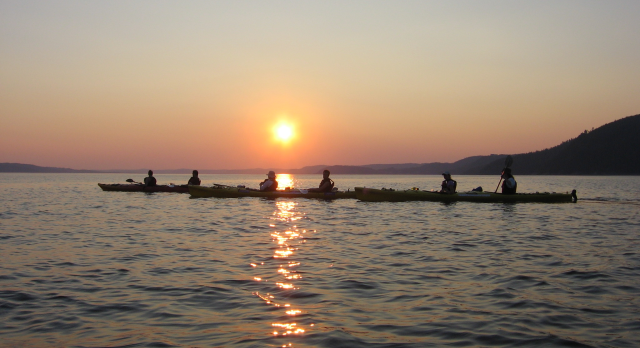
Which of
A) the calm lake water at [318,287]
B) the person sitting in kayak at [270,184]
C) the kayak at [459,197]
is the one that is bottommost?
the calm lake water at [318,287]

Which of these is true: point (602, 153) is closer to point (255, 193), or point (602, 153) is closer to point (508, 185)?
point (508, 185)

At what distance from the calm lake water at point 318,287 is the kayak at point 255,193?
1181 centimetres

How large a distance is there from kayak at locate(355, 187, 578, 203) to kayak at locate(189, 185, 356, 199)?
1.22 m

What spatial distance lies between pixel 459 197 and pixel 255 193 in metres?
11.4

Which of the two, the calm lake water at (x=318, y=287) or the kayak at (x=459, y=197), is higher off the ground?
the kayak at (x=459, y=197)

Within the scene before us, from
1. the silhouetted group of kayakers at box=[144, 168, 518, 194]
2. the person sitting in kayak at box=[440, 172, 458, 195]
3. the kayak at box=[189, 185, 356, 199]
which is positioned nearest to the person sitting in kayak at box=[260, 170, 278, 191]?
the silhouetted group of kayakers at box=[144, 168, 518, 194]

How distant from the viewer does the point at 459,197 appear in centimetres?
2588

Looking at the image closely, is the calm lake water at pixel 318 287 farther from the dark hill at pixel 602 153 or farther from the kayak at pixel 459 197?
the dark hill at pixel 602 153

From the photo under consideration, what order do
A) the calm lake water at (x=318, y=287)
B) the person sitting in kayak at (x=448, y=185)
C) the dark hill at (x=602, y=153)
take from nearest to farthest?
the calm lake water at (x=318, y=287)
the person sitting in kayak at (x=448, y=185)
the dark hill at (x=602, y=153)

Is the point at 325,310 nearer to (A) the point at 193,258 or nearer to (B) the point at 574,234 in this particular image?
(A) the point at 193,258

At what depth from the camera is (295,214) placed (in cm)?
2108

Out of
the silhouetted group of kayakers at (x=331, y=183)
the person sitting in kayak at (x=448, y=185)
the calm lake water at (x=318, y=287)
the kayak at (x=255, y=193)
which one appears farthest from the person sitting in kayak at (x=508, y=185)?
the calm lake water at (x=318, y=287)

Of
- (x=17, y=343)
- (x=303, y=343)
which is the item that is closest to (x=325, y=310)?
(x=303, y=343)

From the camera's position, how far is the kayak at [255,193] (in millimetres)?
27750
